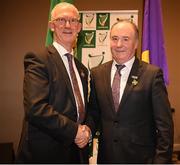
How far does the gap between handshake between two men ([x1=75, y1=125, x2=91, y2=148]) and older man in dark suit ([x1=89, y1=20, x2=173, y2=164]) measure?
181 millimetres

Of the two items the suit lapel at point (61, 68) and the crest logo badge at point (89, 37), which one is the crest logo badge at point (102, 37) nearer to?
the crest logo badge at point (89, 37)

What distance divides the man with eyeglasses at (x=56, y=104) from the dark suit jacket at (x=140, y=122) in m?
0.18

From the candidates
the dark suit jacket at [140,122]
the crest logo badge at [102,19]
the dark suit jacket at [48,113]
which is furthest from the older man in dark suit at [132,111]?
the crest logo badge at [102,19]

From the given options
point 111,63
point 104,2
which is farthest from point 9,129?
point 111,63

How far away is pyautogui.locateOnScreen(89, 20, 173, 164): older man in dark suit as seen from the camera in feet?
6.54

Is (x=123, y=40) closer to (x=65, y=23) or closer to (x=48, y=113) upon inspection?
(x=65, y=23)

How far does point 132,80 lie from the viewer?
2.07m

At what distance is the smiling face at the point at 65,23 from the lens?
211 centimetres

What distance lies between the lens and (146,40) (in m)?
3.34

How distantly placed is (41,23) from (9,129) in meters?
1.74

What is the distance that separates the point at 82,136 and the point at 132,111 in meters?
0.39

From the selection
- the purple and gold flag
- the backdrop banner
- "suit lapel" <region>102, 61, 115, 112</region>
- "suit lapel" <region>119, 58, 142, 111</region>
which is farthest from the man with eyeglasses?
the purple and gold flag

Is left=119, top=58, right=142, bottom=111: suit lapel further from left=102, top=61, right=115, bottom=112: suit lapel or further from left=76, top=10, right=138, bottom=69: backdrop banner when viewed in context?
left=76, top=10, right=138, bottom=69: backdrop banner

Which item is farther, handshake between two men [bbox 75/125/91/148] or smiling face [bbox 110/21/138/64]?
smiling face [bbox 110/21/138/64]
